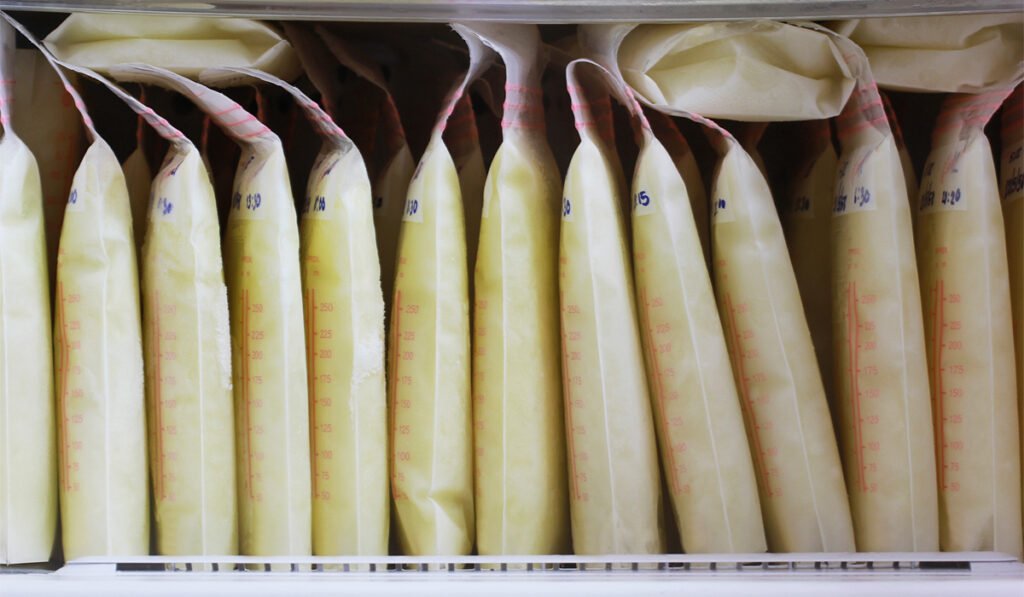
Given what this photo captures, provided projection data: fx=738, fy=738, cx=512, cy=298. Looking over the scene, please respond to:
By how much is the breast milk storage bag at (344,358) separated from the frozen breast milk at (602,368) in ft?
0.50

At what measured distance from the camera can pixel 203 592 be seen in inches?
19.4

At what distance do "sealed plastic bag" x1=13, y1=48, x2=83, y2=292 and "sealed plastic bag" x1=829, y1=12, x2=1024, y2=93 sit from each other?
0.67 metres

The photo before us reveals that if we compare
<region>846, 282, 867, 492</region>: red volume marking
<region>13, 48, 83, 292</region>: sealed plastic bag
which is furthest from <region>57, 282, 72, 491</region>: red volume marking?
<region>846, 282, 867, 492</region>: red volume marking

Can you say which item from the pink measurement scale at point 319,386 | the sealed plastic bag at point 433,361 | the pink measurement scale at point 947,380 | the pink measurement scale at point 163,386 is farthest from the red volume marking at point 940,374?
the pink measurement scale at point 163,386

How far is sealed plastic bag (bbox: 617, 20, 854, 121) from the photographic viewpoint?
588mm

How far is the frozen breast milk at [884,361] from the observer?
0.57m

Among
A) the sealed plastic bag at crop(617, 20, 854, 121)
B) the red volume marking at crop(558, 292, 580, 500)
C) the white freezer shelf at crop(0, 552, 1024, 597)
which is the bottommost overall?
the white freezer shelf at crop(0, 552, 1024, 597)

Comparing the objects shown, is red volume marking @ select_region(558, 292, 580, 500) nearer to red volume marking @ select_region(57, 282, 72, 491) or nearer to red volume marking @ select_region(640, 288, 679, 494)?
red volume marking @ select_region(640, 288, 679, 494)

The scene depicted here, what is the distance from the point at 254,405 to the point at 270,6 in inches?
11.5

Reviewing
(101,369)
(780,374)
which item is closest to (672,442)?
(780,374)

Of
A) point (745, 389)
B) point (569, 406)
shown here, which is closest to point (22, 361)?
point (569, 406)

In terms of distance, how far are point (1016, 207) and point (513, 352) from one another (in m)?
0.43

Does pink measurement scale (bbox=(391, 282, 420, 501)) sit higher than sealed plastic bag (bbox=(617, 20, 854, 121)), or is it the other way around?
sealed plastic bag (bbox=(617, 20, 854, 121))

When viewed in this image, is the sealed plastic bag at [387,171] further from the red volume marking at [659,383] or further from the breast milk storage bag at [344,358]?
the red volume marking at [659,383]
